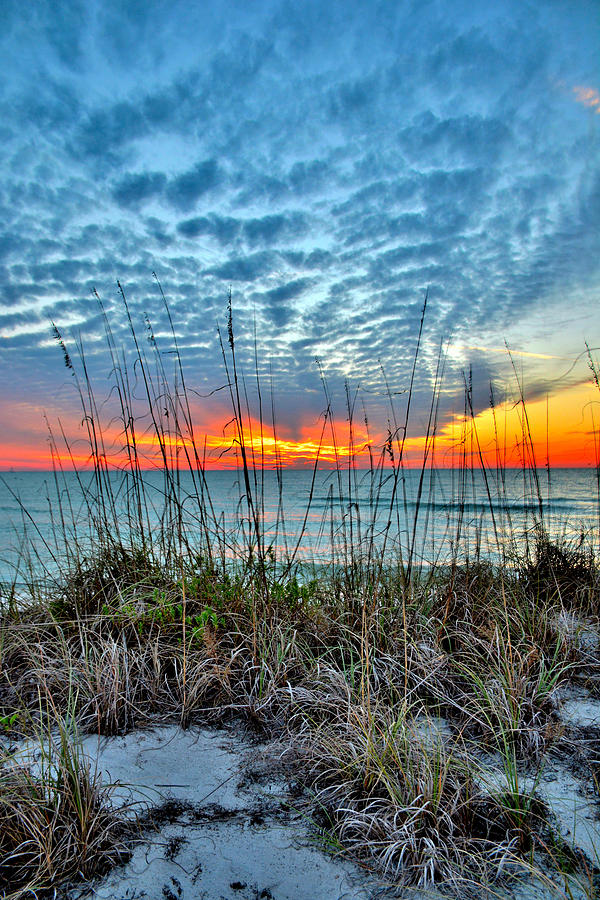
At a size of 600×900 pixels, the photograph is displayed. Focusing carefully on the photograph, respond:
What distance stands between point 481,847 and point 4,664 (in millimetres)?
2788

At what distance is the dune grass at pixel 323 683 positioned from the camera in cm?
172

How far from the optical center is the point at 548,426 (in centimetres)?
522

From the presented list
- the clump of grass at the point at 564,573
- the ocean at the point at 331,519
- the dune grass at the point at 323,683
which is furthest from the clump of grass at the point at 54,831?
the clump of grass at the point at 564,573

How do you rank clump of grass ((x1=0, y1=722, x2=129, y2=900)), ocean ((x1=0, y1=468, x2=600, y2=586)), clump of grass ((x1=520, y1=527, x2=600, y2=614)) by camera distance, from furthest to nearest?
clump of grass ((x1=520, y1=527, x2=600, y2=614))
ocean ((x1=0, y1=468, x2=600, y2=586))
clump of grass ((x1=0, y1=722, x2=129, y2=900))

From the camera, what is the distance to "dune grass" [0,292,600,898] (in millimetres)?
1720

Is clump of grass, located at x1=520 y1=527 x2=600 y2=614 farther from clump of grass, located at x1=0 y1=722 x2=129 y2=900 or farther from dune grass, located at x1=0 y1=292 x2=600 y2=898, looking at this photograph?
clump of grass, located at x1=0 y1=722 x2=129 y2=900

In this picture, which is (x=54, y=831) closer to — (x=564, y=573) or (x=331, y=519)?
(x=331, y=519)

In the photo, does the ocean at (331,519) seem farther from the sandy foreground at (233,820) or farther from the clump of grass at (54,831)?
the clump of grass at (54,831)

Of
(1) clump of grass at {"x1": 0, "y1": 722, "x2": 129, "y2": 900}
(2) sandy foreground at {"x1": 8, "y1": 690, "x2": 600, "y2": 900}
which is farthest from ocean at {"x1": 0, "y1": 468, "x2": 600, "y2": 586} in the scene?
(1) clump of grass at {"x1": 0, "y1": 722, "x2": 129, "y2": 900}

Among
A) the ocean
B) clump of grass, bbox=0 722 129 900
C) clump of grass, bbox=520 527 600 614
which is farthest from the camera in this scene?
clump of grass, bbox=520 527 600 614

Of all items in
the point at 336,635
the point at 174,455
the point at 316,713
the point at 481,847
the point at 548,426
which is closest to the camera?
the point at 481,847

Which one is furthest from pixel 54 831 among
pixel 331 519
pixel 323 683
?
pixel 331 519

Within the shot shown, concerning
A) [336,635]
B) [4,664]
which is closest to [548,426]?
[336,635]

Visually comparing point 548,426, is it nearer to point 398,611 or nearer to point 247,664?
point 398,611
